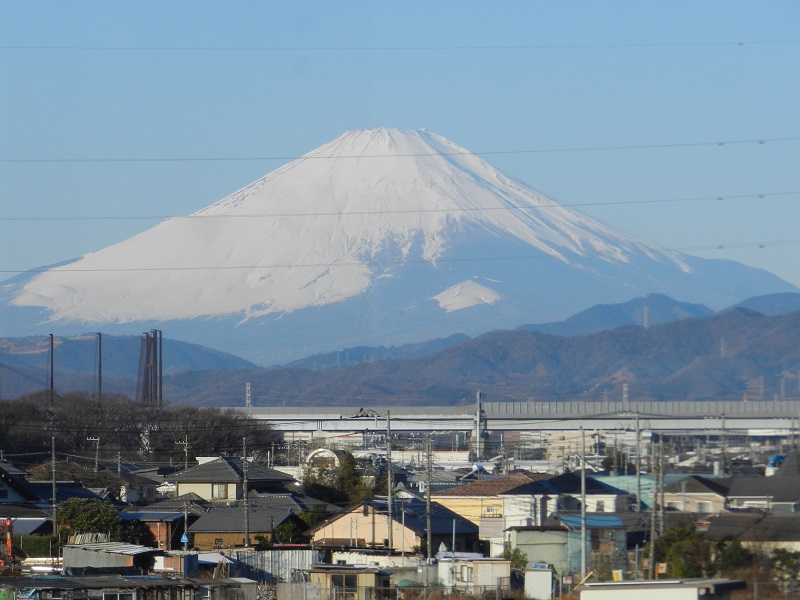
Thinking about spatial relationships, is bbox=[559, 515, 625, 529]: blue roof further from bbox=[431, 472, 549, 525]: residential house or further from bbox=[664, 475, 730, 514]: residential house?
bbox=[431, 472, 549, 525]: residential house

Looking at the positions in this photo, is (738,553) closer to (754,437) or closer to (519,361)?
(754,437)

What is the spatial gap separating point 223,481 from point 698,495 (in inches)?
442

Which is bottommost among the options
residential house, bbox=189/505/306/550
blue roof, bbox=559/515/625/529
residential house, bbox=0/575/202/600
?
residential house, bbox=189/505/306/550

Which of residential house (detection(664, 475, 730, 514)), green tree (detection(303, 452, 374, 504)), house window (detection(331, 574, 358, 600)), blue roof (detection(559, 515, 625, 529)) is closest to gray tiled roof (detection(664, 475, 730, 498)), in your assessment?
residential house (detection(664, 475, 730, 514))

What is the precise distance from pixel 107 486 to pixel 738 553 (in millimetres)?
16743

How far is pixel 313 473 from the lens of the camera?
32688 millimetres

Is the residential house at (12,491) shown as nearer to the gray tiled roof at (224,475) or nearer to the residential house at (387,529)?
the gray tiled roof at (224,475)

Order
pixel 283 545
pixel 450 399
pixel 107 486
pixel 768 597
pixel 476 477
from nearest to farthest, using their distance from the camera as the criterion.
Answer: pixel 768 597 → pixel 283 545 → pixel 107 486 → pixel 476 477 → pixel 450 399

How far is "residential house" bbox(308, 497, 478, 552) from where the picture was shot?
75.1 ft

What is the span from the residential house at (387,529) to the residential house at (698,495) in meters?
3.94

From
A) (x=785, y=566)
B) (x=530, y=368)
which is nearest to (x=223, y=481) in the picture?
(x=785, y=566)

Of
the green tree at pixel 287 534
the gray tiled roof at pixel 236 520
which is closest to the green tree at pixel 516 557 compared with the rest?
the green tree at pixel 287 534

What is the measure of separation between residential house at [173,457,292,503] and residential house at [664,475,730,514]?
10029 mm

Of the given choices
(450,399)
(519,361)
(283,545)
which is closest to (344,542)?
(283,545)
